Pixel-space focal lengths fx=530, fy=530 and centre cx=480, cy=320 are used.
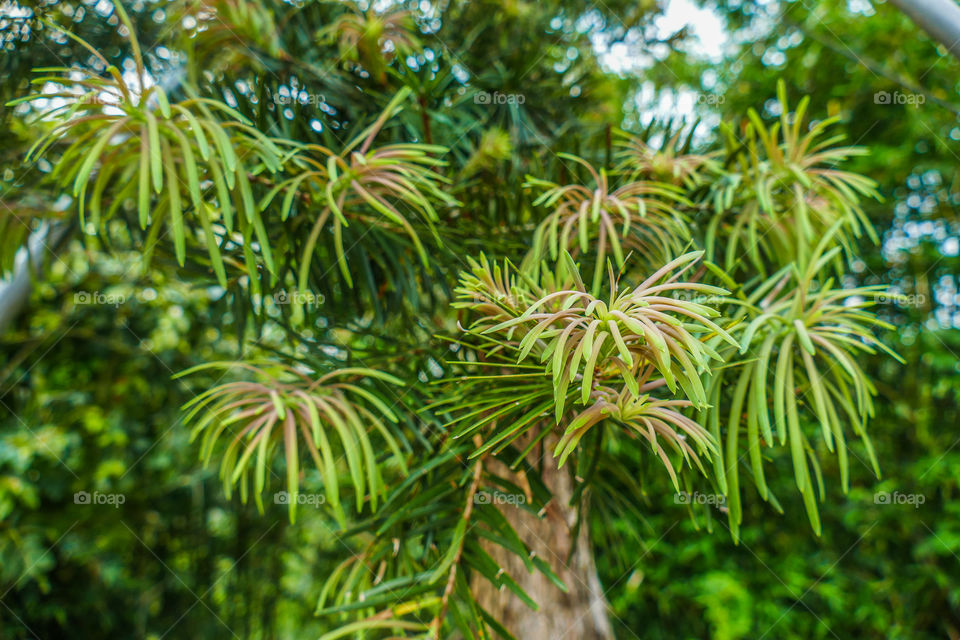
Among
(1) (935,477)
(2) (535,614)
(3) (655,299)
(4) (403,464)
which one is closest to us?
(3) (655,299)

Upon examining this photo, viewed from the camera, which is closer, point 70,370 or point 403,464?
point 403,464

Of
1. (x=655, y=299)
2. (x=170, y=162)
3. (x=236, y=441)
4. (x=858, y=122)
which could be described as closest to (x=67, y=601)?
(x=236, y=441)

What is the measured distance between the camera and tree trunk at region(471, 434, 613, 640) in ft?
1.69

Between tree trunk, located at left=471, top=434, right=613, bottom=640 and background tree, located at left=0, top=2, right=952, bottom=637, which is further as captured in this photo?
tree trunk, located at left=471, top=434, right=613, bottom=640

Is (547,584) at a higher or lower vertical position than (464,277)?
lower

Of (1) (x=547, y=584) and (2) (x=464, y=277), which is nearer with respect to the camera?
(2) (x=464, y=277)

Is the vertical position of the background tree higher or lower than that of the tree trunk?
higher

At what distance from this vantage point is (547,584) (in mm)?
521

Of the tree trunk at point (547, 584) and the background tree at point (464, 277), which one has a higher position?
the background tree at point (464, 277)

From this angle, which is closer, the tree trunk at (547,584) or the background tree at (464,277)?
the background tree at (464,277)

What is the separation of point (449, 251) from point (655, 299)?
24 centimetres

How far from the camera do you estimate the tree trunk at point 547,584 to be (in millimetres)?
516

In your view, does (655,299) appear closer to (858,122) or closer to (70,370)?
(858,122)

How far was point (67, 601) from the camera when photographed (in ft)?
3.42
